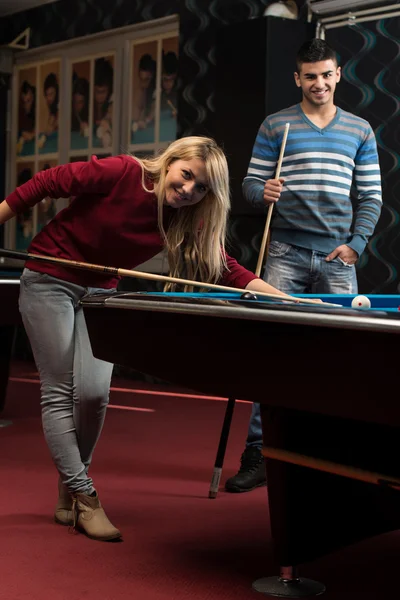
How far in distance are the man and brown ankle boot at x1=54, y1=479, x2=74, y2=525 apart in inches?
28.0

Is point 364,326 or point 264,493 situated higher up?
point 364,326

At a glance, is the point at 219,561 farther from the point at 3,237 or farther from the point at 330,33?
the point at 3,237

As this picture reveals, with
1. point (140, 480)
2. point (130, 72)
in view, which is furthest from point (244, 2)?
point (140, 480)

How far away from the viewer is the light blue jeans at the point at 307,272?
3256mm

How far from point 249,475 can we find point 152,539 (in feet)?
2.12

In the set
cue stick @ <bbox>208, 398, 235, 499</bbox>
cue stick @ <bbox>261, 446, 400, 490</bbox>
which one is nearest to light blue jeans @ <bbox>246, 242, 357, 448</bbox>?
cue stick @ <bbox>208, 398, 235, 499</bbox>

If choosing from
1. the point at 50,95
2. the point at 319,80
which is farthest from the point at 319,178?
the point at 50,95

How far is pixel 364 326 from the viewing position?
1587 mm

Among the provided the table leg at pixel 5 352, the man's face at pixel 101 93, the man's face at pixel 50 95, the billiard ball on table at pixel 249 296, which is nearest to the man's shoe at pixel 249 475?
the billiard ball on table at pixel 249 296

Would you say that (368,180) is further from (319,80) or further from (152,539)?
(152,539)

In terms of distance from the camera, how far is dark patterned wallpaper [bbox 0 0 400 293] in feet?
15.4

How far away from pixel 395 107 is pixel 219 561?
9.64ft

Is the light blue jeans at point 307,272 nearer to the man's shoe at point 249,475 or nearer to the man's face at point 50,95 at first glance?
the man's shoe at point 249,475

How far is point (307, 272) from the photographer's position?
10.8 feet
